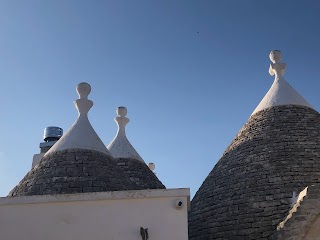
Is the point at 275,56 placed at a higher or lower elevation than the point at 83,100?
higher

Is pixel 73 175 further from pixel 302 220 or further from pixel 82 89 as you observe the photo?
pixel 302 220

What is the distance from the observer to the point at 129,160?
43.7ft

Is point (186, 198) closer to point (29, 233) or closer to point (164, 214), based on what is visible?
point (164, 214)

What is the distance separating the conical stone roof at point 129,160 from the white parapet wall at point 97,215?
3751 millimetres

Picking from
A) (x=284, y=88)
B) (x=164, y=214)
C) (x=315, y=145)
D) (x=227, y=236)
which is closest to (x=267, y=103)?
(x=284, y=88)

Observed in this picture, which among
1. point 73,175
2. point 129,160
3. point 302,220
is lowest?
point 302,220

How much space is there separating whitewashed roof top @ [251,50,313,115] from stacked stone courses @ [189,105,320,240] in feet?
0.63

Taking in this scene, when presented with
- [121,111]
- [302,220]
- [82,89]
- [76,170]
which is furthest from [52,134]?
[302,220]

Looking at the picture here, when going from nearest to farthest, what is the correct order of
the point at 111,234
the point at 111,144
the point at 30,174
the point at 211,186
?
the point at 111,234
the point at 30,174
the point at 211,186
the point at 111,144

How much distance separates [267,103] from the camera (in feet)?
39.0

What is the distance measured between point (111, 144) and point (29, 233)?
228 inches

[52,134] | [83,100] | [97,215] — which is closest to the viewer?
[97,215]

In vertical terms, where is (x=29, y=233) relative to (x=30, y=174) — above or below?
below

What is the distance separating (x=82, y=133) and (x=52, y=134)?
261 inches
